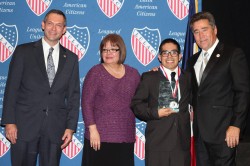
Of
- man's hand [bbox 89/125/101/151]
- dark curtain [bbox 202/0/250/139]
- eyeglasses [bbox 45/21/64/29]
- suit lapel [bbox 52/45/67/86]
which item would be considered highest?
dark curtain [bbox 202/0/250/139]

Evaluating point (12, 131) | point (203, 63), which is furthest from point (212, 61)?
point (12, 131)

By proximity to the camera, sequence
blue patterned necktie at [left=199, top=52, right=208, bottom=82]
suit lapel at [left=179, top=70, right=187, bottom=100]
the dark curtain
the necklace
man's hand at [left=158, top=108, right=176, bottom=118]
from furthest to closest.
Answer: the dark curtain, the necklace, blue patterned necktie at [left=199, top=52, right=208, bottom=82], suit lapel at [left=179, top=70, right=187, bottom=100], man's hand at [left=158, top=108, right=176, bottom=118]

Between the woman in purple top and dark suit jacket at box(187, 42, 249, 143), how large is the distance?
0.70m

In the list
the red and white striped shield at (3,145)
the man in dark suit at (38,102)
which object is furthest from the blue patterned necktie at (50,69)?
the red and white striped shield at (3,145)

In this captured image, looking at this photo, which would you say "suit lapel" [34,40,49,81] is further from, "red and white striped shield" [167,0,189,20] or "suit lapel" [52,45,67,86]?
"red and white striped shield" [167,0,189,20]

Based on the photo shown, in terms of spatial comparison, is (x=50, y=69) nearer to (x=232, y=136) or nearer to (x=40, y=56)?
(x=40, y=56)

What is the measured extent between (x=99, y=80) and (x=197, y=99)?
0.94 m

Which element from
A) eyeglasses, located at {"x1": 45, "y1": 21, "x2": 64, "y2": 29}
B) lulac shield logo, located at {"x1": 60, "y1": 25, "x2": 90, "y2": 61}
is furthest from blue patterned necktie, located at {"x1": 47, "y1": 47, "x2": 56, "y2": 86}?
lulac shield logo, located at {"x1": 60, "y1": 25, "x2": 90, "y2": 61}

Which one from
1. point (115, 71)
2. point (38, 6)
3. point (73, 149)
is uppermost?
point (38, 6)

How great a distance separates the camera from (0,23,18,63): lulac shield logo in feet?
13.2

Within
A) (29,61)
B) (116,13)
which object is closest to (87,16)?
(116,13)

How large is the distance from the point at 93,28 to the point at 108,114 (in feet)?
4.52

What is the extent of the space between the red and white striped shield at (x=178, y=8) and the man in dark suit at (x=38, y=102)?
1.56 meters

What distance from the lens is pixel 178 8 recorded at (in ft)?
13.5
